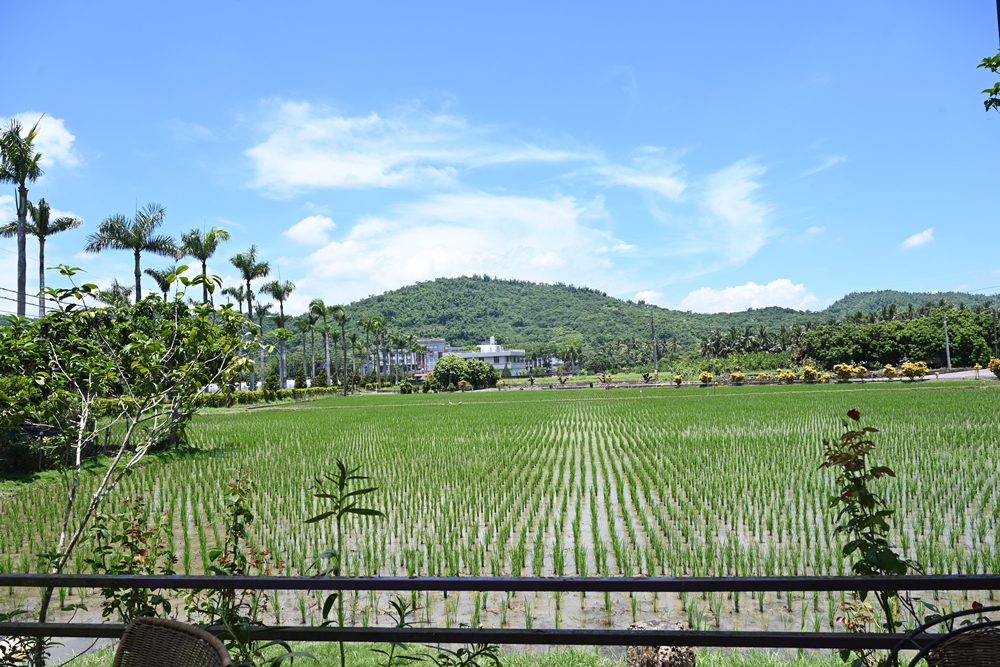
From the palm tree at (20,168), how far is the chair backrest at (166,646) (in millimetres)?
22104

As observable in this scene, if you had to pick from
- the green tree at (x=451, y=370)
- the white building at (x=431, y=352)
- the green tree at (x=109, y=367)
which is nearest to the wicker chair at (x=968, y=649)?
the green tree at (x=109, y=367)

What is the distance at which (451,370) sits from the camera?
62312mm

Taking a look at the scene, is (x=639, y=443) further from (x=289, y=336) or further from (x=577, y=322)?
(x=577, y=322)

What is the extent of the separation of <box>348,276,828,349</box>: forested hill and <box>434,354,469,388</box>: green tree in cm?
7295

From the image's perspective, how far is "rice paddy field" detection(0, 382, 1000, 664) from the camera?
591 centimetres

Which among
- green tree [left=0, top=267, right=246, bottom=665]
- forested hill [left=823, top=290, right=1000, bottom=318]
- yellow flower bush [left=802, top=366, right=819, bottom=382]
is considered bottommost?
yellow flower bush [left=802, top=366, right=819, bottom=382]

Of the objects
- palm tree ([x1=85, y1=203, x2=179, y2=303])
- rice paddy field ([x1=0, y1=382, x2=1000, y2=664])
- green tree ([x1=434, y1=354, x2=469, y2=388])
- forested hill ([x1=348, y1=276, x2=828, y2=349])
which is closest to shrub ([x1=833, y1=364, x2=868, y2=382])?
rice paddy field ([x1=0, y1=382, x2=1000, y2=664])

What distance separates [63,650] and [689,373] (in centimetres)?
6597

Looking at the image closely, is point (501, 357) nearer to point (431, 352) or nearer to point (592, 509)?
point (431, 352)

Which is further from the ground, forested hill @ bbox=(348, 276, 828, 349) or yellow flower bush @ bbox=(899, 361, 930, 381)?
forested hill @ bbox=(348, 276, 828, 349)

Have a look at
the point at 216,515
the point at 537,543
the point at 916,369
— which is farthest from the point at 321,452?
the point at 916,369

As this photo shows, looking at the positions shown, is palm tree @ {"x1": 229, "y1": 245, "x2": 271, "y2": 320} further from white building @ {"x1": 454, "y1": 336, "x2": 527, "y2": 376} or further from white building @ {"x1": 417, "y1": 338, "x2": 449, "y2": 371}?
white building @ {"x1": 417, "y1": 338, "x2": 449, "y2": 371}

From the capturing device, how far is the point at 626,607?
5.85m

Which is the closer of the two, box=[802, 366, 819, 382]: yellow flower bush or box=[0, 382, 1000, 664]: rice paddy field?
box=[0, 382, 1000, 664]: rice paddy field
